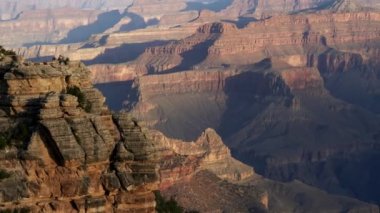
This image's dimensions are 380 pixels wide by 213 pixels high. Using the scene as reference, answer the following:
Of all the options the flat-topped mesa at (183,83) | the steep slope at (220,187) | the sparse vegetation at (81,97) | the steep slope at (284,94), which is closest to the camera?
the sparse vegetation at (81,97)

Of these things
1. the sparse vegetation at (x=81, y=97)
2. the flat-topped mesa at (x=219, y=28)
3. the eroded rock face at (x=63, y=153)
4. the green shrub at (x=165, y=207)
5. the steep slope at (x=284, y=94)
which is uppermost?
the sparse vegetation at (x=81, y=97)

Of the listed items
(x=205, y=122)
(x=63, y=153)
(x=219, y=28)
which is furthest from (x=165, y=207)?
(x=219, y=28)

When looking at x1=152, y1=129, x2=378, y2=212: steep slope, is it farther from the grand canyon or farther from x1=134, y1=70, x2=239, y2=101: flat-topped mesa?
x1=134, y1=70, x2=239, y2=101: flat-topped mesa

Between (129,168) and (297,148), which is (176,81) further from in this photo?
(129,168)

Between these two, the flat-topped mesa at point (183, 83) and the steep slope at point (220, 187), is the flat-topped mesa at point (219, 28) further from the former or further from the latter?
the steep slope at point (220, 187)

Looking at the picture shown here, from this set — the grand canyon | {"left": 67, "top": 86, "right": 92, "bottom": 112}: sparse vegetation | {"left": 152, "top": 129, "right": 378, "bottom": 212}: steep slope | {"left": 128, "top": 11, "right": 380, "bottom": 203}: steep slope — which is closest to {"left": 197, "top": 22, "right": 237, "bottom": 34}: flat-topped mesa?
{"left": 128, "top": 11, "right": 380, "bottom": 203}: steep slope

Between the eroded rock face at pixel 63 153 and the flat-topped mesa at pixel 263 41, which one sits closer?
the eroded rock face at pixel 63 153

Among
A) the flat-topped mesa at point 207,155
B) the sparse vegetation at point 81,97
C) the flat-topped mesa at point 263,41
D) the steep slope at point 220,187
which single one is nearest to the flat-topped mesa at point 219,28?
the flat-topped mesa at point 263,41
